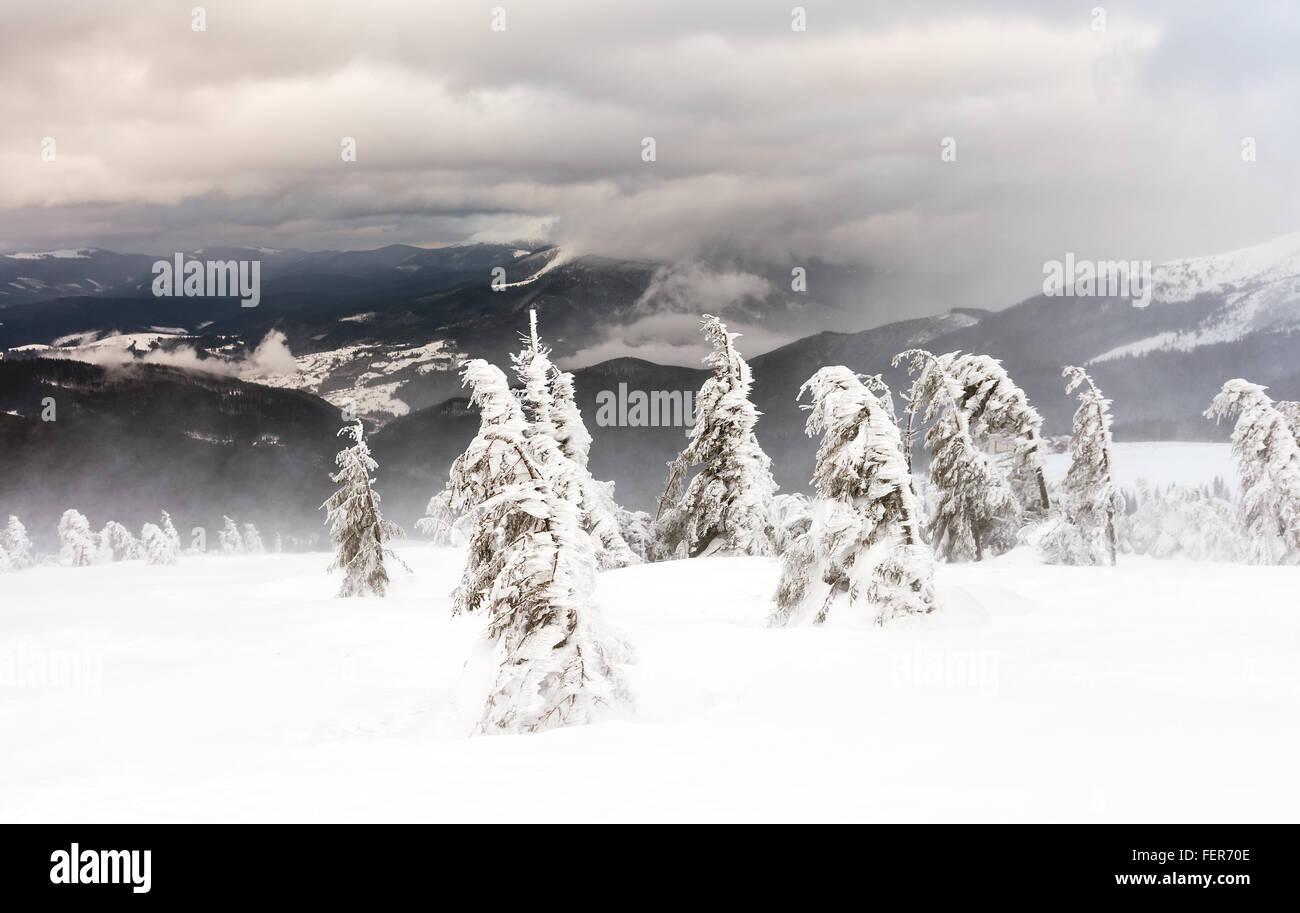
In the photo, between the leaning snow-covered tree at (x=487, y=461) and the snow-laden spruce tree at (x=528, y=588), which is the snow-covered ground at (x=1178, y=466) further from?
the snow-laden spruce tree at (x=528, y=588)

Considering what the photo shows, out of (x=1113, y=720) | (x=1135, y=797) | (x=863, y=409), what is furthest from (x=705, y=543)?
(x=1135, y=797)

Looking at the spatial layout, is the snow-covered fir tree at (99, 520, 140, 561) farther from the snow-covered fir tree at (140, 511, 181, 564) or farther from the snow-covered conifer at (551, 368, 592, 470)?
the snow-covered conifer at (551, 368, 592, 470)

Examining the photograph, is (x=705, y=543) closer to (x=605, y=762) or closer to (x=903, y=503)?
(x=903, y=503)

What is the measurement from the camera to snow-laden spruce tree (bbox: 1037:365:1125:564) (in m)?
31.5

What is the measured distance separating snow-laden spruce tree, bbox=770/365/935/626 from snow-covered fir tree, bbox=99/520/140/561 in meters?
88.6

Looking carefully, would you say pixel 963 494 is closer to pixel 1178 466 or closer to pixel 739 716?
pixel 739 716

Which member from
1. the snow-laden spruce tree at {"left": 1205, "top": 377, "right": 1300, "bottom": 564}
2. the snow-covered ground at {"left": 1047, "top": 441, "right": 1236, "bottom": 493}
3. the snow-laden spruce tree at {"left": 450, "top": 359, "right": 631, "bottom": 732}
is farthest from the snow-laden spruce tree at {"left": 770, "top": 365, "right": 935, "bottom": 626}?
the snow-covered ground at {"left": 1047, "top": 441, "right": 1236, "bottom": 493}

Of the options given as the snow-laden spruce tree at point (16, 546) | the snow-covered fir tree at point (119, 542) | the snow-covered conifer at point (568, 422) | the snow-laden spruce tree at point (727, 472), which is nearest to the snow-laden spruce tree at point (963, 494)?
the snow-laden spruce tree at point (727, 472)

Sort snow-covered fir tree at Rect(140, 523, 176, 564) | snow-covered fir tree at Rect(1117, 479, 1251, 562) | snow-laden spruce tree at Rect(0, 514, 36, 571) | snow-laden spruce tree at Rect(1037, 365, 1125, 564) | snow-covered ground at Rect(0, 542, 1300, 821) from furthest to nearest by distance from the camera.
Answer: snow-laden spruce tree at Rect(0, 514, 36, 571) < snow-covered fir tree at Rect(140, 523, 176, 564) < snow-covered fir tree at Rect(1117, 479, 1251, 562) < snow-laden spruce tree at Rect(1037, 365, 1125, 564) < snow-covered ground at Rect(0, 542, 1300, 821)

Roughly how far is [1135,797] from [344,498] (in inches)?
1349

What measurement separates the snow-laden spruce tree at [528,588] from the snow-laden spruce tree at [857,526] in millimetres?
6491

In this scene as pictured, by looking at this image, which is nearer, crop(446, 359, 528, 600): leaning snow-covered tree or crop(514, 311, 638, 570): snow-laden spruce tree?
crop(446, 359, 528, 600): leaning snow-covered tree


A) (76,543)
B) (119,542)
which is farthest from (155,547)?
(119,542)

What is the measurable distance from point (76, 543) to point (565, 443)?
66663 millimetres
